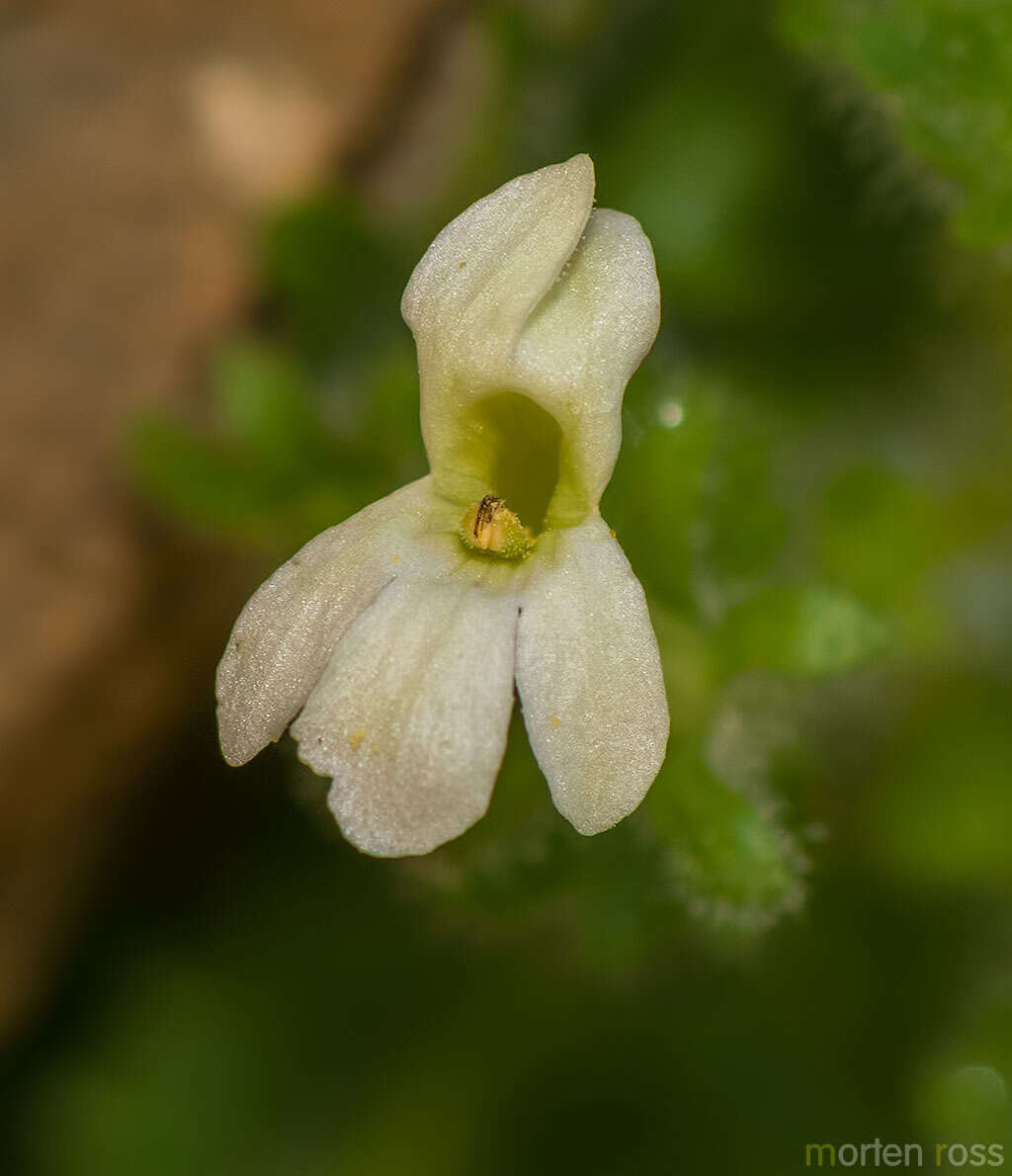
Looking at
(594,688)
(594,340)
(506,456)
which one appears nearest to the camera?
(594,688)

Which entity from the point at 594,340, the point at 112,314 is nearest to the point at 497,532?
the point at 594,340

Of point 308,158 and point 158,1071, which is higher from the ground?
point 308,158

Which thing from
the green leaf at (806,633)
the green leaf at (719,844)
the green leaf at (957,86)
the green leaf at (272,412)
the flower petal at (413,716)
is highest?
the green leaf at (957,86)

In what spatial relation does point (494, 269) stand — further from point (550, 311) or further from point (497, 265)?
point (550, 311)

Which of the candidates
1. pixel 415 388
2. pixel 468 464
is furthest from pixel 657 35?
pixel 468 464

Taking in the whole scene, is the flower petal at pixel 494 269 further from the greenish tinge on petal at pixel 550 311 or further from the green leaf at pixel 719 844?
the green leaf at pixel 719 844

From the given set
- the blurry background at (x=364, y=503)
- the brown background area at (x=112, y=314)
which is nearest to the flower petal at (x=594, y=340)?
the blurry background at (x=364, y=503)

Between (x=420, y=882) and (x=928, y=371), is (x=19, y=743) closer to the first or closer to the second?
(x=420, y=882)
